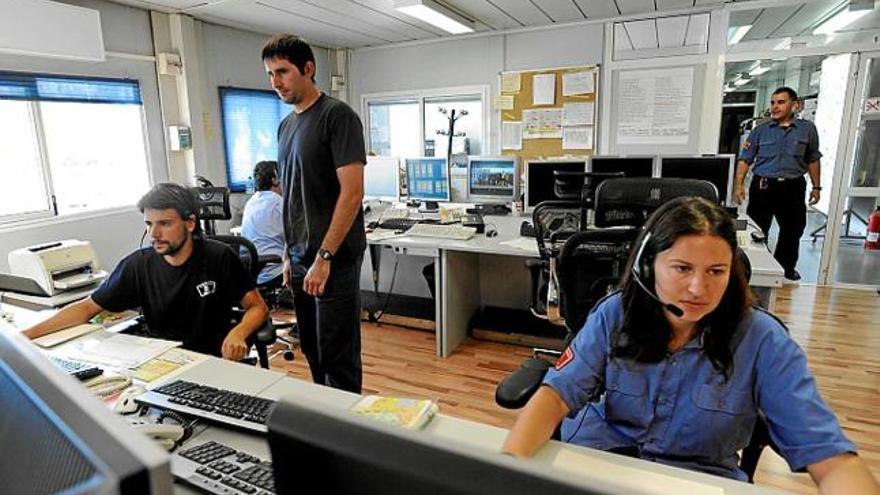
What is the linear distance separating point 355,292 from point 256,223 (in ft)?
5.08

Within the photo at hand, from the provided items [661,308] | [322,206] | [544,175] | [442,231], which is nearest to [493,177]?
[544,175]

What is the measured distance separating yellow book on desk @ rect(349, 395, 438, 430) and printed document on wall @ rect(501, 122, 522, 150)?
4.88 m

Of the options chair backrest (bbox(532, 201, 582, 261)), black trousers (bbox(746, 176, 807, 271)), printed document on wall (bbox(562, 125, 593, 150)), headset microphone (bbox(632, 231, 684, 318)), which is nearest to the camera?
headset microphone (bbox(632, 231, 684, 318))

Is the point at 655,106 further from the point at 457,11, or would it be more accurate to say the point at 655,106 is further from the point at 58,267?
the point at 58,267

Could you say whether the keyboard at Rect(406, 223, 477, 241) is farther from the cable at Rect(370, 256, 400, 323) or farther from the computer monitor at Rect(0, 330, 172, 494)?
the computer monitor at Rect(0, 330, 172, 494)

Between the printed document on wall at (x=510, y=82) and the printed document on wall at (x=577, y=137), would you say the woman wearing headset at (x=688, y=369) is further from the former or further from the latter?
the printed document on wall at (x=510, y=82)

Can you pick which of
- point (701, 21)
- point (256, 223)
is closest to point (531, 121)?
point (701, 21)

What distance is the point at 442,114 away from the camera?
620cm

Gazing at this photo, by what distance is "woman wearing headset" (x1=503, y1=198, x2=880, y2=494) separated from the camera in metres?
1.05

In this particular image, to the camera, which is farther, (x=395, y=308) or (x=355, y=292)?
(x=395, y=308)

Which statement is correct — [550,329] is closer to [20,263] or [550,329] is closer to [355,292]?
[355,292]

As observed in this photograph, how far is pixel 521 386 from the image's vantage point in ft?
4.43

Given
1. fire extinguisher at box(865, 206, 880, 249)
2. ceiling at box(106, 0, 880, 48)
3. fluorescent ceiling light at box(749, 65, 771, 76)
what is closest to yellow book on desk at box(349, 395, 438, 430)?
ceiling at box(106, 0, 880, 48)

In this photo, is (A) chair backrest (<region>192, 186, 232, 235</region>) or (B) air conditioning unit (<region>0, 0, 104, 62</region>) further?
(A) chair backrest (<region>192, 186, 232, 235</region>)
